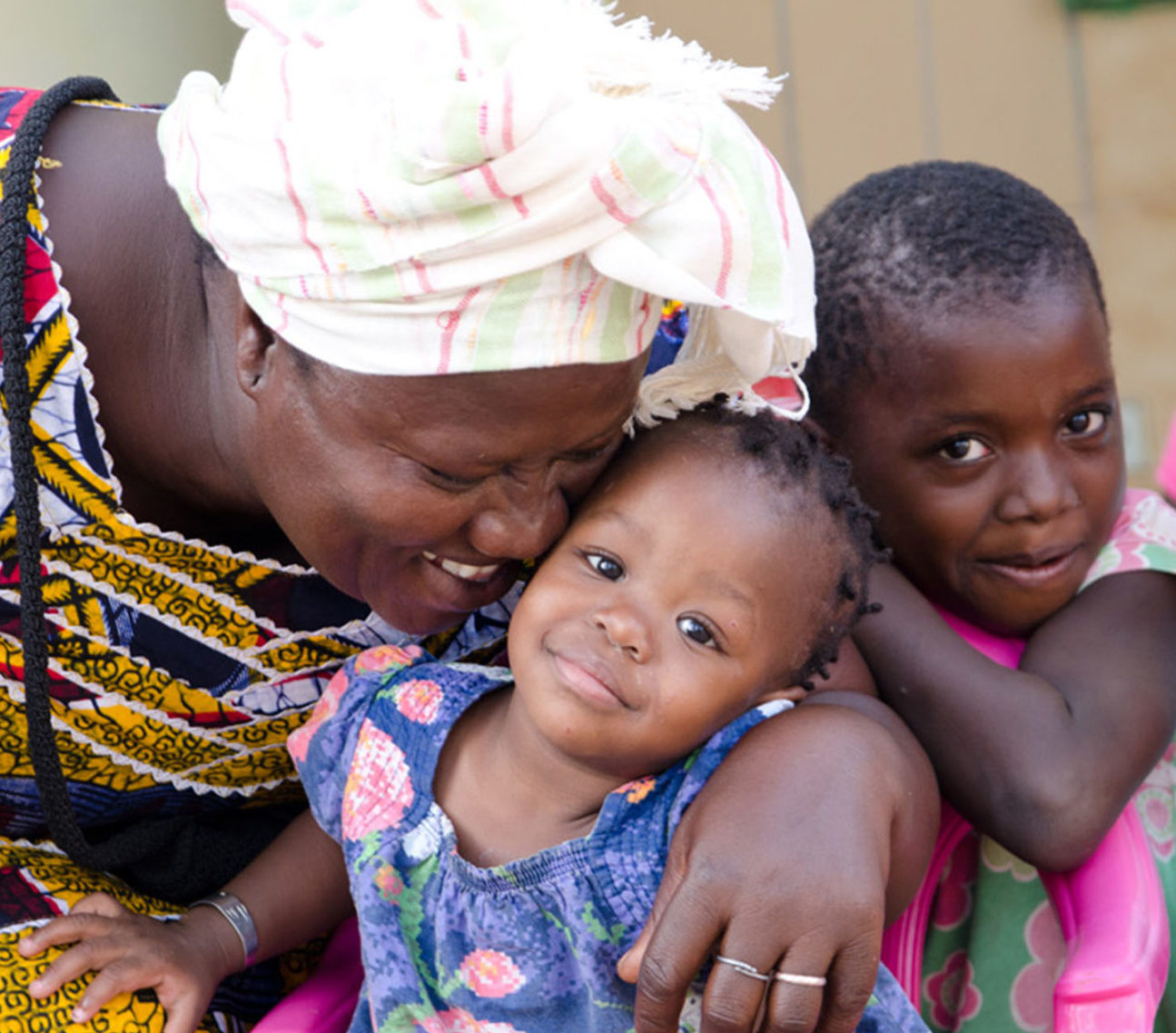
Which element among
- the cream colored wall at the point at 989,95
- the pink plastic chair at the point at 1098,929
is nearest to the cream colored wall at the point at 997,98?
the cream colored wall at the point at 989,95

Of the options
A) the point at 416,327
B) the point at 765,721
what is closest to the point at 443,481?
the point at 416,327

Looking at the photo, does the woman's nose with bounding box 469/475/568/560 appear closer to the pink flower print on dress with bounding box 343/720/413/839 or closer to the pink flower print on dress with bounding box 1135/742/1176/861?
the pink flower print on dress with bounding box 343/720/413/839

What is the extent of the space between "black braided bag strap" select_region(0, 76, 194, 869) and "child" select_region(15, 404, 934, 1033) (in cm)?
15

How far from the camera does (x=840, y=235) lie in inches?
74.7

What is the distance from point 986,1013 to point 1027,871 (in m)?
0.16

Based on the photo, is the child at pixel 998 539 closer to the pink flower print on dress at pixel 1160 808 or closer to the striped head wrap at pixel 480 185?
the pink flower print on dress at pixel 1160 808

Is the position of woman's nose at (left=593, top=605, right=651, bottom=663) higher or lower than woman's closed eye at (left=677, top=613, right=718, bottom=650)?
higher

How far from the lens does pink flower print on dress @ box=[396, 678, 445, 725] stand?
1.65 metres

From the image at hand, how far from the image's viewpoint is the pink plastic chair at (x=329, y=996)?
5.44ft

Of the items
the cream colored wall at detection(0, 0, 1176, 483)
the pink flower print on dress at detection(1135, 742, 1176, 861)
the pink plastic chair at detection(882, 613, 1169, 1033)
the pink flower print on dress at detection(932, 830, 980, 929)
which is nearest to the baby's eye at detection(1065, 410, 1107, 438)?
the pink plastic chair at detection(882, 613, 1169, 1033)

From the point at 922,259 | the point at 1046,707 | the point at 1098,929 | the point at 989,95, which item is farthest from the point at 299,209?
the point at 989,95

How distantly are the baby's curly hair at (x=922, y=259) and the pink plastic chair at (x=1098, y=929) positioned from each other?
34 centimetres

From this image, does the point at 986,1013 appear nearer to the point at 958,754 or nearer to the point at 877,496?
the point at 958,754

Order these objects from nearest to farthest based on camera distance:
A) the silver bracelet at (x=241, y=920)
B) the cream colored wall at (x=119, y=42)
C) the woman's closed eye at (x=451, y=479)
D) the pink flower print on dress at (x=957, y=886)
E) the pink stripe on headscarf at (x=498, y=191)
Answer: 1. the pink stripe on headscarf at (x=498, y=191)
2. the woman's closed eye at (x=451, y=479)
3. the silver bracelet at (x=241, y=920)
4. the pink flower print on dress at (x=957, y=886)
5. the cream colored wall at (x=119, y=42)
